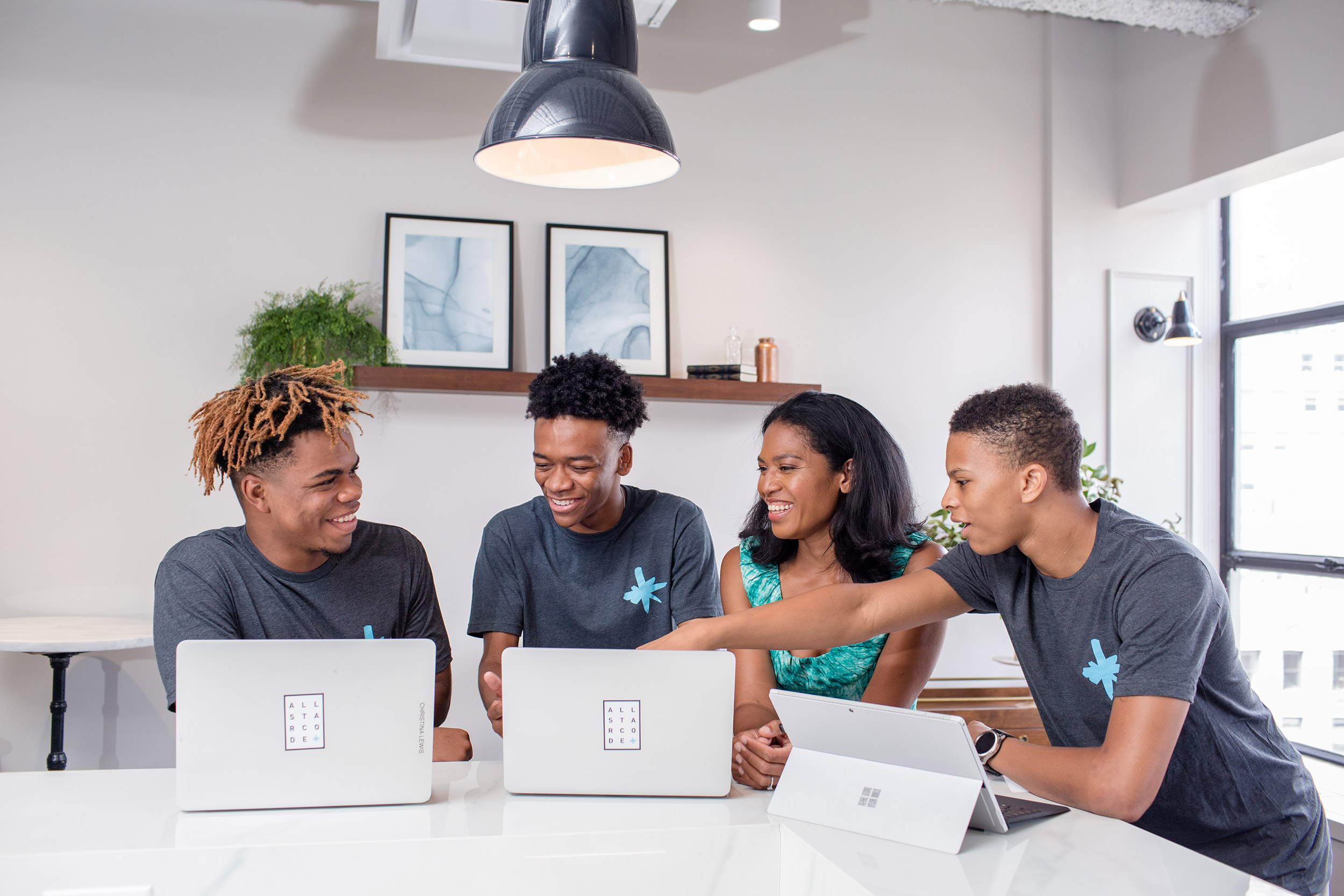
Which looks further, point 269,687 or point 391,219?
point 391,219

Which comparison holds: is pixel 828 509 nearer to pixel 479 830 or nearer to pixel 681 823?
pixel 681 823

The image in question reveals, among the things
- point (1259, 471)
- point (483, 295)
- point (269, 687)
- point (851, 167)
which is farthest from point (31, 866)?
point (1259, 471)

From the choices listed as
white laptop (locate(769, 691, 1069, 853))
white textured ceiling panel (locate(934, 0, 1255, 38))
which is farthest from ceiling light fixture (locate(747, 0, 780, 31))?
white laptop (locate(769, 691, 1069, 853))

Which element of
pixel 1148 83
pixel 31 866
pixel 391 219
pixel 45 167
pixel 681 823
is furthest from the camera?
pixel 1148 83

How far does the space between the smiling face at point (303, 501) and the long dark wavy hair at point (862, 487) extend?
908 mm

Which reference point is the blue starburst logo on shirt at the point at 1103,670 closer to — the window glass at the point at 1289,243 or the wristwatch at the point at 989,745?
the wristwatch at the point at 989,745

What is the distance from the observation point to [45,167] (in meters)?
3.23

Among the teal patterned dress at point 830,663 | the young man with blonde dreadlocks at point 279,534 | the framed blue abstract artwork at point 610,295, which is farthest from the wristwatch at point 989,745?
the framed blue abstract artwork at point 610,295

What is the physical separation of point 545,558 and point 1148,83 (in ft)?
10.9

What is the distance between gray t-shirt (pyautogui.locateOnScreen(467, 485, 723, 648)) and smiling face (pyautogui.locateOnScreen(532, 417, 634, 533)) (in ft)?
0.29

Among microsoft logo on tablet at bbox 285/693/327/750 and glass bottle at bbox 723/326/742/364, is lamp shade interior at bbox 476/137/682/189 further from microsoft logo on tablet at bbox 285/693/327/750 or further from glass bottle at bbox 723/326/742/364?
glass bottle at bbox 723/326/742/364

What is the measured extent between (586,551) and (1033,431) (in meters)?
1.00

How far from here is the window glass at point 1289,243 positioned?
3.61 meters

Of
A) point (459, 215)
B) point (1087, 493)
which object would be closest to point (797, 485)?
point (459, 215)
